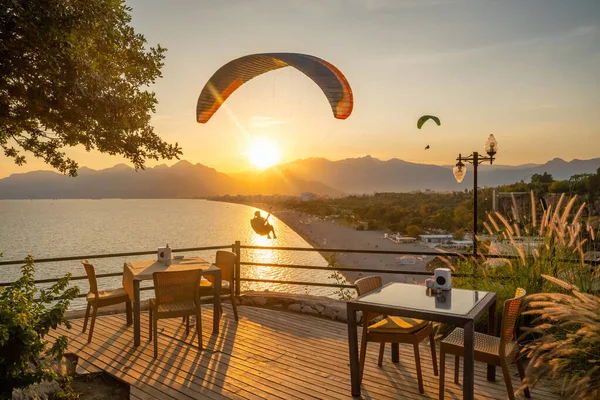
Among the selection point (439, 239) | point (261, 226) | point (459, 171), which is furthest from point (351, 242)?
point (261, 226)

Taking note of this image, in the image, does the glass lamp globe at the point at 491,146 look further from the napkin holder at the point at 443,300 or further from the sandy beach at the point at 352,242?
the sandy beach at the point at 352,242

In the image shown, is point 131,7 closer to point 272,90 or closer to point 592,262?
point 272,90

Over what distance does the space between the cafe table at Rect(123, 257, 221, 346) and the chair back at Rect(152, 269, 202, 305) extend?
36 cm

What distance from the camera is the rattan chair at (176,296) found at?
4238mm

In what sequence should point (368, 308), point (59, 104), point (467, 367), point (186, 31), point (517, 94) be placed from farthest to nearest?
1. point (517, 94)
2. point (186, 31)
3. point (59, 104)
4. point (368, 308)
5. point (467, 367)

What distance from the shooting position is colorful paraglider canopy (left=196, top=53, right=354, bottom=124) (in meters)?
5.31

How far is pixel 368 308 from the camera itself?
10.4ft

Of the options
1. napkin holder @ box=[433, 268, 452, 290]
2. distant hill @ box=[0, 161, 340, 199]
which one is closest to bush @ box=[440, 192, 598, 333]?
napkin holder @ box=[433, 268, 452, 290]

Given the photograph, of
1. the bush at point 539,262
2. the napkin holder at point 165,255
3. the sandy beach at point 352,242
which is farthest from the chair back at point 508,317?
the sandy beach at point 352,242

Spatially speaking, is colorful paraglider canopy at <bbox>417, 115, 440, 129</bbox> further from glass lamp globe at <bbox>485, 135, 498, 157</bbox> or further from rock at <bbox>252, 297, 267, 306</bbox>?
rock at <bbox>252, 297, 267, 306</bbox>

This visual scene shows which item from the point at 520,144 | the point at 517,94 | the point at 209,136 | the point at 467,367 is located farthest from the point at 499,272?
the point at 520,144

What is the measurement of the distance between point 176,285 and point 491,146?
22.2 feet

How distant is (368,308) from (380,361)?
1071 millimetres

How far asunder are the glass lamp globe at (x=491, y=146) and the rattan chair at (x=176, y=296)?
6.47 metres
